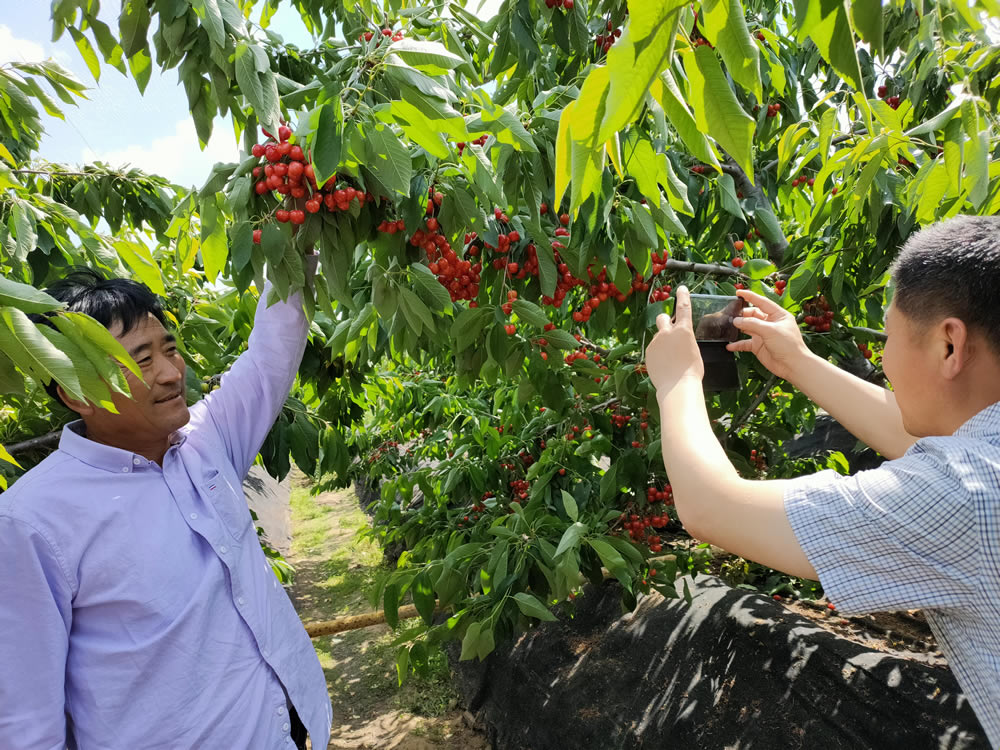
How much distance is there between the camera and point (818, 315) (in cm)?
247

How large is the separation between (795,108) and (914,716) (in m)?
2.54

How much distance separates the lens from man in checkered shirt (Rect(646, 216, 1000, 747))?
0.77 metres

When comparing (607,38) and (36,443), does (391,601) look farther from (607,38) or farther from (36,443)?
(607,38)

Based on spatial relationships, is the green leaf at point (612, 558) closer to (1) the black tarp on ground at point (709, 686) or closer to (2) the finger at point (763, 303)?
(2) the finger at point (763, 303)

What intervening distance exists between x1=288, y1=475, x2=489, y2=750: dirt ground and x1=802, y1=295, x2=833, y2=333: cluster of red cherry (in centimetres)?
188

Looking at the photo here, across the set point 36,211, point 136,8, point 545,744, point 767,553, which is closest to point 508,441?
point 545,744

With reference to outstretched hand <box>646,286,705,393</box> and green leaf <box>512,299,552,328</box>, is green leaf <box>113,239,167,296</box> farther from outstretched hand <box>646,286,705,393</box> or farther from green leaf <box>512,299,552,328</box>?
outstretched hand <box>646,286,705,393</box>

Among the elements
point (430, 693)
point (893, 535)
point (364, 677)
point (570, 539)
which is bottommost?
point (364, 677)

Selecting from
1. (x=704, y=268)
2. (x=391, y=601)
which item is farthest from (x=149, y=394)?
(x=704, y=268)

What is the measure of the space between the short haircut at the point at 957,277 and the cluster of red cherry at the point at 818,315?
1.64 m

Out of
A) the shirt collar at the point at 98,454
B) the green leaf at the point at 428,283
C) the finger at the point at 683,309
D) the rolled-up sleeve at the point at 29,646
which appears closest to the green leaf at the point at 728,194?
the green leaf at the point at 428,283

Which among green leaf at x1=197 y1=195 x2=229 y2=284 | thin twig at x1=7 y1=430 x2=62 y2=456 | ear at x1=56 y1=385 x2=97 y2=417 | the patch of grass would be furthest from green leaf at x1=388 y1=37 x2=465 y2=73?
the patch of grass

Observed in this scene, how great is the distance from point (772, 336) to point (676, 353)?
→ 0.40 meters

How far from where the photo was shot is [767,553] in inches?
34.2
